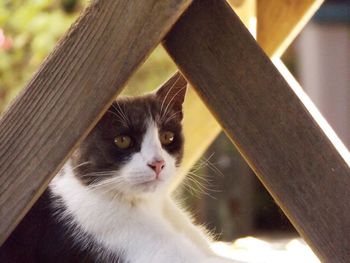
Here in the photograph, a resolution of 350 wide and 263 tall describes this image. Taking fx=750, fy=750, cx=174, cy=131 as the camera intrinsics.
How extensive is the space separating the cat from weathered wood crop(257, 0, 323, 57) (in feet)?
0.91

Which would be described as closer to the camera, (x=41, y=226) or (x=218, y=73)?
(x=218, y=73)

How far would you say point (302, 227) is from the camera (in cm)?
96

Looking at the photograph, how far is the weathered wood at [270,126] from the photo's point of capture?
952mm

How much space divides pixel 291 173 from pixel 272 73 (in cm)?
13

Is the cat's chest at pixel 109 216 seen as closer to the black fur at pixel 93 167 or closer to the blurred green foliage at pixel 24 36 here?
the black fur at pixel 93 167

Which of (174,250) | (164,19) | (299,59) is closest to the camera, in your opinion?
(164,19)

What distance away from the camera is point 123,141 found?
137cm

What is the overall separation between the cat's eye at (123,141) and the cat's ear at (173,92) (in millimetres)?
129

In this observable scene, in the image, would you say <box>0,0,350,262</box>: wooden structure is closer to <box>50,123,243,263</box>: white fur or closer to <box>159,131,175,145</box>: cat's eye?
<box>50,123,243,263</box>: white fur

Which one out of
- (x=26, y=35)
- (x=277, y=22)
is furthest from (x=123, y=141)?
(x=26, y=35)

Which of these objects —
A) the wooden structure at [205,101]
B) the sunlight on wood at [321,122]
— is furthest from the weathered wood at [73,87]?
the sunlight on wood at [321,122]

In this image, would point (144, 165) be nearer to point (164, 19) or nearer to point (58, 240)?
point (58, 240)

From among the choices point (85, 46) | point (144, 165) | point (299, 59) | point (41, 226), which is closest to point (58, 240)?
point (41, 226)

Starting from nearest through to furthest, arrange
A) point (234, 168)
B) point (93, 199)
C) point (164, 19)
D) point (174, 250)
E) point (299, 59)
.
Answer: point (164, 19) → point (174, 250) → point (93, 199) → point (234, 168) → point (299, 59)
